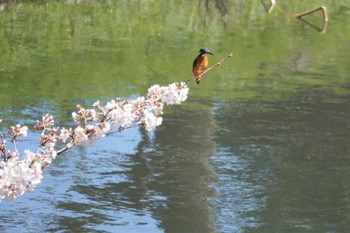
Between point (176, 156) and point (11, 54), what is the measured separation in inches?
192

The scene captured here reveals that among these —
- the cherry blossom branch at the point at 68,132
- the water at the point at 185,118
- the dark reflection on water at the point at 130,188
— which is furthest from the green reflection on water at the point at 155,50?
the cherry blossom branch at the point at 68,132

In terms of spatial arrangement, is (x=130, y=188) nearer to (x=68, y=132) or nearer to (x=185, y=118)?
(x=185, y=118)

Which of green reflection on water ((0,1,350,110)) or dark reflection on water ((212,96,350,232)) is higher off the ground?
green reflection on water ((0,1,350,110))

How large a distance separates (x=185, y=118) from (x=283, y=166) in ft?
5.78

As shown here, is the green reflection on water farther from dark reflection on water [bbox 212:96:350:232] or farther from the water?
dark reflection on water [bbox 212:96:350:232]

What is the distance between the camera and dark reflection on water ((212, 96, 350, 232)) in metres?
6.50

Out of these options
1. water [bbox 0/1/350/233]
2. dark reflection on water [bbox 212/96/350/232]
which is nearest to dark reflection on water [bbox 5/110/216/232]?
water [bbox 0/1/350/233]

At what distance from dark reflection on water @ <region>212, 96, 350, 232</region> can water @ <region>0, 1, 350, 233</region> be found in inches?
0.7

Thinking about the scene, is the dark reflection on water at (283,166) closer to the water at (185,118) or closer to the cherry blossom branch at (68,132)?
the water at (185,118)

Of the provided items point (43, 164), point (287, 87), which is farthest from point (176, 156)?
point (43, 164)

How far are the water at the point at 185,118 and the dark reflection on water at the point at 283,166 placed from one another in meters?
0.02

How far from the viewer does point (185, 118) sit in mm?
9336

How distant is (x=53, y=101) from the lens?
9.72 metres

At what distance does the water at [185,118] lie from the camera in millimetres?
6520
